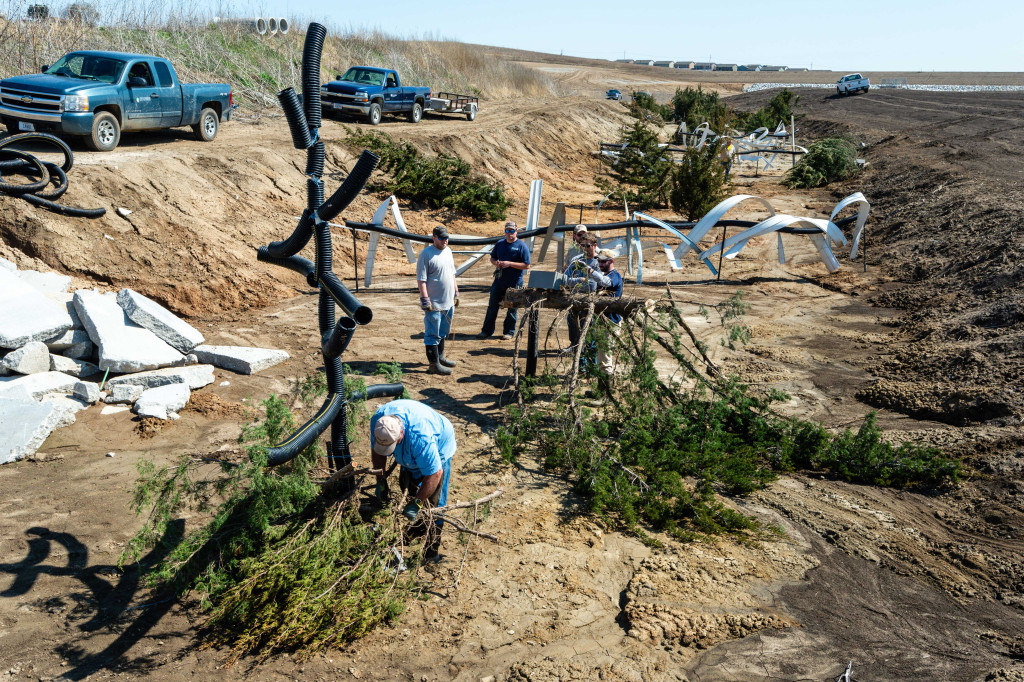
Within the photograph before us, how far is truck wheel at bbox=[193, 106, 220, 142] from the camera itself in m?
16.4

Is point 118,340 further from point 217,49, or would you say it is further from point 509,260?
point 217,49

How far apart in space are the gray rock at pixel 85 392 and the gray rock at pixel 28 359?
487mm

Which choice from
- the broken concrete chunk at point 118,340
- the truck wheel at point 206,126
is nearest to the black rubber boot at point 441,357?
the broken concrete chunk at point 118,340

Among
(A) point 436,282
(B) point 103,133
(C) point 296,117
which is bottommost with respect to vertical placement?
(A) point 436,282

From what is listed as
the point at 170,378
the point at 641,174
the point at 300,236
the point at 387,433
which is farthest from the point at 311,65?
the point at 641,174

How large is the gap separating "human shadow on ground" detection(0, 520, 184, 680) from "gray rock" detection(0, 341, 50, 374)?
2.63 meters

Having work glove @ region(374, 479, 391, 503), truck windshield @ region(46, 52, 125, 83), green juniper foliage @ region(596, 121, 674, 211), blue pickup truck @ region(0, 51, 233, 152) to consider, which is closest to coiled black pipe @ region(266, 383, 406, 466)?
work glove @ region(374, 479, 391, 503)

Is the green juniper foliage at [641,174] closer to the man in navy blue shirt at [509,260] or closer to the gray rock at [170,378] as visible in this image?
the man in navy blue shirt at [509,260]

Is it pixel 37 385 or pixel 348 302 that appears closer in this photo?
pixel 348 302

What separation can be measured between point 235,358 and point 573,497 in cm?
444

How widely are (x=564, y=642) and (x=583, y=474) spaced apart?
1901 mm

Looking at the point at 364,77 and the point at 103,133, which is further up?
the point at 364,77

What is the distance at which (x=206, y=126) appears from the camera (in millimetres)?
16609

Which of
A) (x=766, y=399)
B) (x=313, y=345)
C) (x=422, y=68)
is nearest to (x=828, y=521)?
(x=766, y=399)
